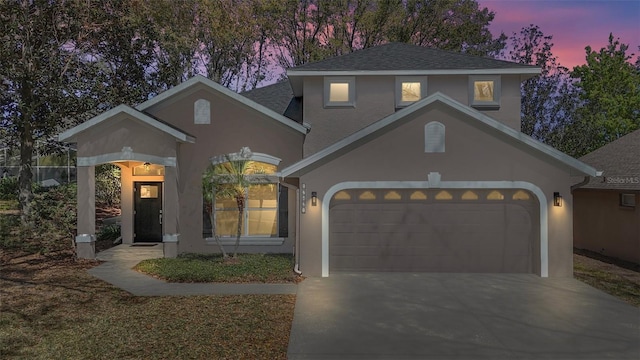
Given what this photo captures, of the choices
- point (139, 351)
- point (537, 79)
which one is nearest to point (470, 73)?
point (139, 351)

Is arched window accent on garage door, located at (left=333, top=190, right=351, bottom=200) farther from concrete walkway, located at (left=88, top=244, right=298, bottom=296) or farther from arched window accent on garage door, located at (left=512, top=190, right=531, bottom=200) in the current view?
arched window accent on garage door, located at (left=512, top=190, right=531, bottom=200)

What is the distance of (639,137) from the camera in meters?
17.2

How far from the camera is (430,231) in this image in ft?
38.7

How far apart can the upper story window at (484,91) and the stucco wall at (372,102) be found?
17cm

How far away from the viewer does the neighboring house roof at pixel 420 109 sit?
11.2 meters

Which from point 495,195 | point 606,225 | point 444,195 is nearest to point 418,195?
point 444,195

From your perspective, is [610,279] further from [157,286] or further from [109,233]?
[109,233]

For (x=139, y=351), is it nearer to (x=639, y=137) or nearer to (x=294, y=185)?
(x=294, y=185)

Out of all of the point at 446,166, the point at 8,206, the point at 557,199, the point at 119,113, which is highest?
the point at 119,113

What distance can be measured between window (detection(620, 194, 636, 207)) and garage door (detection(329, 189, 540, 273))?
5267 mm

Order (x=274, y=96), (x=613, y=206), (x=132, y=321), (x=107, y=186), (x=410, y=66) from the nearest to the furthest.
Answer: (x=132, y=321) < (x=613, y=206) < (x=410, y=66) < (x=274, y=96) < (x=107, y=186)

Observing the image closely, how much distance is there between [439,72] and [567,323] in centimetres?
973

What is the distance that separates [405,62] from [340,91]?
2651 mm

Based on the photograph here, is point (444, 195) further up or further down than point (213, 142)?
further down
